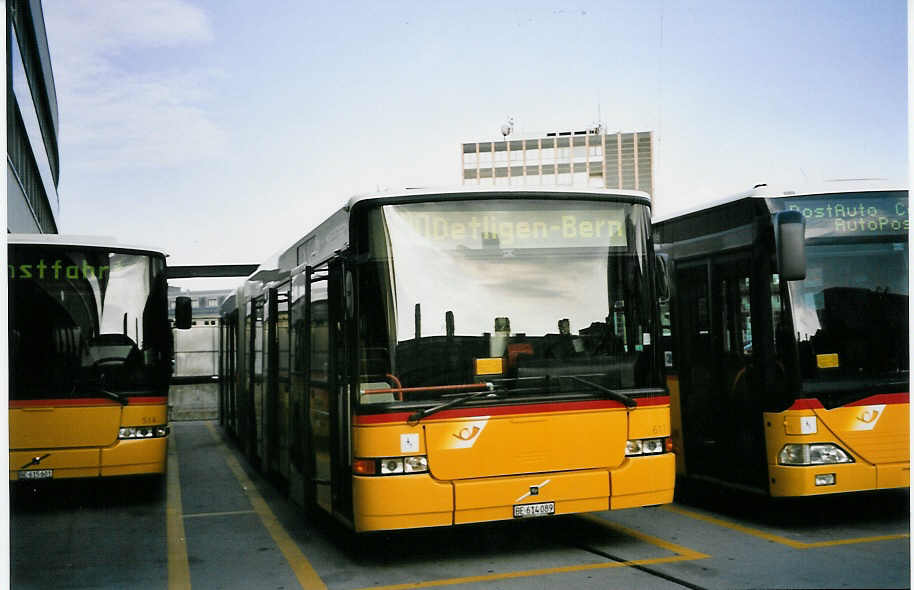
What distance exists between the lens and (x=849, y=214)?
822cm

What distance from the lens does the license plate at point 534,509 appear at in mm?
7109

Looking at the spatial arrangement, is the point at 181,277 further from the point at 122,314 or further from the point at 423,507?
the point at 423,507

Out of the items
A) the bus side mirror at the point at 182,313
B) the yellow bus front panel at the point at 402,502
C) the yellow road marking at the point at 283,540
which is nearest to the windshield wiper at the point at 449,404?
the yellow bus front panel at the point at 402,502

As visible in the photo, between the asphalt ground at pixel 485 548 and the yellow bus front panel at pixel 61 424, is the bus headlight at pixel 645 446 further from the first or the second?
the yellow bus front panel at pixel 61 424

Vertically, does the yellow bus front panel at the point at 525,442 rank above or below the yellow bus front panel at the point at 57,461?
above

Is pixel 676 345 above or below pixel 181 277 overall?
below

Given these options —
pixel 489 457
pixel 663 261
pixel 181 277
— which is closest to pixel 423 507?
pixel 489 457

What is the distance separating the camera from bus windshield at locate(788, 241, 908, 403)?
26.3 ft

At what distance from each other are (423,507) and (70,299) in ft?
16.1

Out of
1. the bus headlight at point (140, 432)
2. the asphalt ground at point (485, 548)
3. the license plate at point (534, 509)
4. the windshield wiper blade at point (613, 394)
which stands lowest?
the asphalt ground at point (485, 548)

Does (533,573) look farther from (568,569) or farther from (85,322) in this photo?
(85,322)

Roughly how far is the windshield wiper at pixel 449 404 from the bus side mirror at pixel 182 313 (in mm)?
4902

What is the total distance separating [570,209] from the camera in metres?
7.42

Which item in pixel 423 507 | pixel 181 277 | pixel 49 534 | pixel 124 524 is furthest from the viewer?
pixel 181 277
